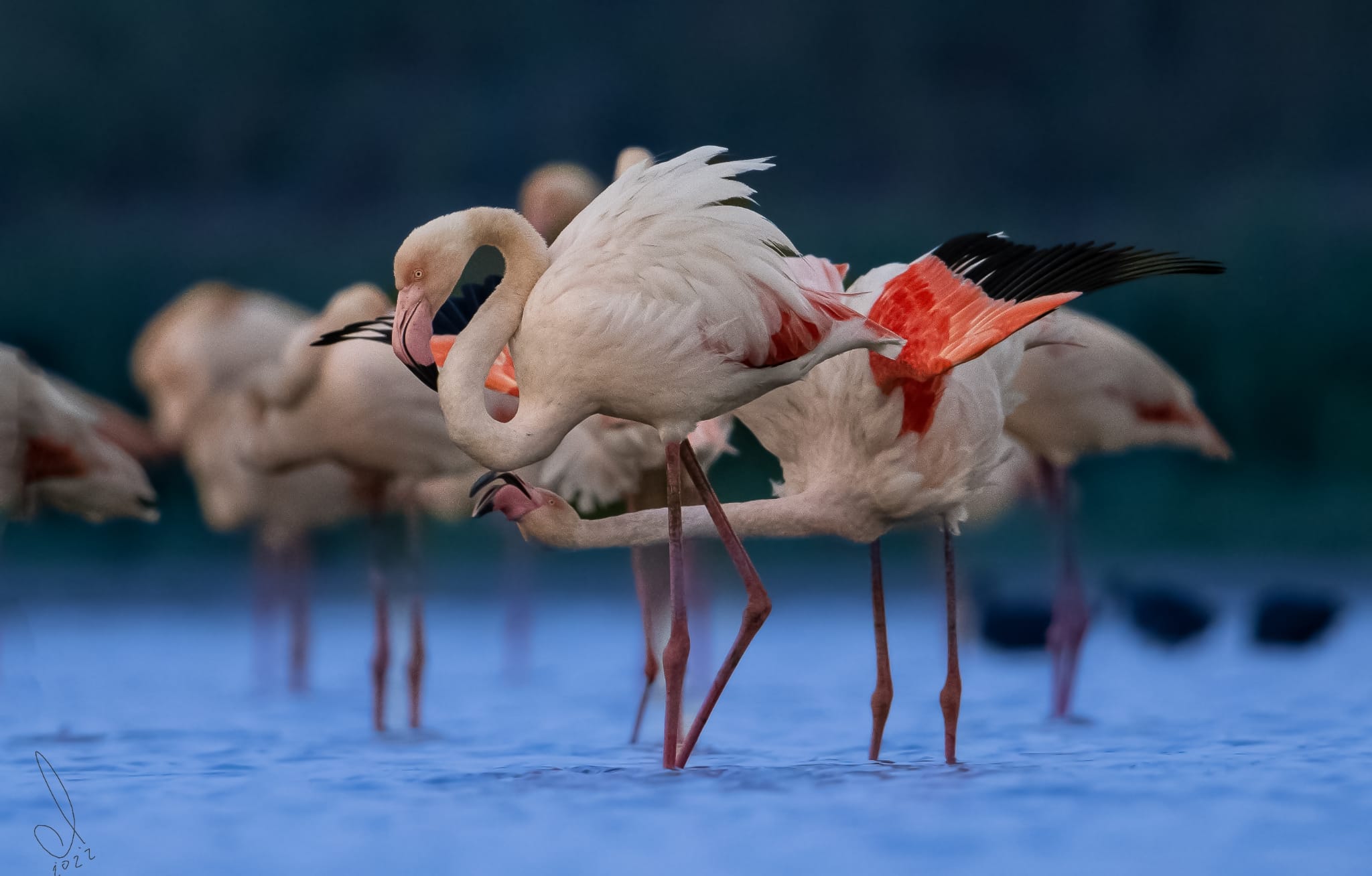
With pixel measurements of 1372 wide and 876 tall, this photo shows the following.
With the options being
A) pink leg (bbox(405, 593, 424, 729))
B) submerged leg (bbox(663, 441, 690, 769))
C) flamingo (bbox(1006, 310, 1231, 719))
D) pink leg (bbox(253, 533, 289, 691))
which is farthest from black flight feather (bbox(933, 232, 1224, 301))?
pink leg (bbox(253, 533, 289, 691))

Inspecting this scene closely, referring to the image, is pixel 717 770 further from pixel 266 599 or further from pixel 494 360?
pixel 266 599

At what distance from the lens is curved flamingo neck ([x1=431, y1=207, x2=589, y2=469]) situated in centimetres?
369

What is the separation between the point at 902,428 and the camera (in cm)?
412

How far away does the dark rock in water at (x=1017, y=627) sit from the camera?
7.93 metres

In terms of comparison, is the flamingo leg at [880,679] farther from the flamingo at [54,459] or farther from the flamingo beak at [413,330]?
the flamingo at [54,459]

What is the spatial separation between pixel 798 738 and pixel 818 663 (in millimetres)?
2603

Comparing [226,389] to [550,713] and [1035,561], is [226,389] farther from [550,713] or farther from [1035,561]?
[1035,561]

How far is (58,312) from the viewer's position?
12367 millimetres

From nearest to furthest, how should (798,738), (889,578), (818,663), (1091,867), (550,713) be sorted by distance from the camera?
(1091,867) → (798,738) → (550,713) → (818,663) → (889,578)

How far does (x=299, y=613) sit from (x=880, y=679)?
3538 mm

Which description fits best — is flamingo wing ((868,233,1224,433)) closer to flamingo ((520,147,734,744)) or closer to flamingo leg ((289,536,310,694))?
flamingo ((520,147,734,744))

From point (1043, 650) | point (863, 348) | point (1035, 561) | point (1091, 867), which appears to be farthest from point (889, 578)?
point (1091, 867)

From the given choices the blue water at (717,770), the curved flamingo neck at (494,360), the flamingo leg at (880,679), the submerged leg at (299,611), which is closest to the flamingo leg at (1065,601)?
→ the blue water at (717,770)
